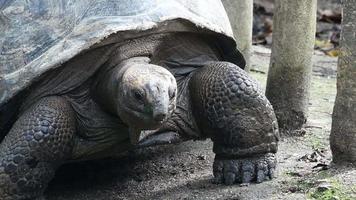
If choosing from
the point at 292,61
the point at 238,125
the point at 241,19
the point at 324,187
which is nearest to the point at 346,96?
the point at 324,187

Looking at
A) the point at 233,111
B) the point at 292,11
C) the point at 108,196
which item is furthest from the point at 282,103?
the point at 108,196

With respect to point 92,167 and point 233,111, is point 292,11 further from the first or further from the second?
point 92,167

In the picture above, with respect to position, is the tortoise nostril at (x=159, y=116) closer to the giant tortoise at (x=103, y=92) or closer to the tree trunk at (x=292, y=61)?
the giant tortoise at (x=103, y=92)

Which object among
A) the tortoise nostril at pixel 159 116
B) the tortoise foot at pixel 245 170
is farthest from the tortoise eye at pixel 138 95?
the tortoise foot at pixel 245 170

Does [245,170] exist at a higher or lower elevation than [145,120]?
lower

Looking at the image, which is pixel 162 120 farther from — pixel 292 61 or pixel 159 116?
pixel 292 61

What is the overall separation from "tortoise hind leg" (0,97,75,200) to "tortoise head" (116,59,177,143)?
0.94 ft

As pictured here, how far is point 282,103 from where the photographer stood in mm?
4574

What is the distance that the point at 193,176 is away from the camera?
406cm

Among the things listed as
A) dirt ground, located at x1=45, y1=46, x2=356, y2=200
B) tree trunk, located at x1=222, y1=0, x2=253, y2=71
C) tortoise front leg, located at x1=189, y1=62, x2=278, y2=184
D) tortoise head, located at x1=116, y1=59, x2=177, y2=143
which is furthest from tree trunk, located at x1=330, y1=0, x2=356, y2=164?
tree trunk, located at x1=222, y1=0, x2=253, y2=71

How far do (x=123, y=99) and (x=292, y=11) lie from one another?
1.28m

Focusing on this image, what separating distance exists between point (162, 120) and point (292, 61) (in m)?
1.30

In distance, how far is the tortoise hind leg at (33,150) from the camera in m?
3.59

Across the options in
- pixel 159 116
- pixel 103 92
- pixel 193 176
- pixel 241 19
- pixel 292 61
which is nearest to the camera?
pixel 159 116
